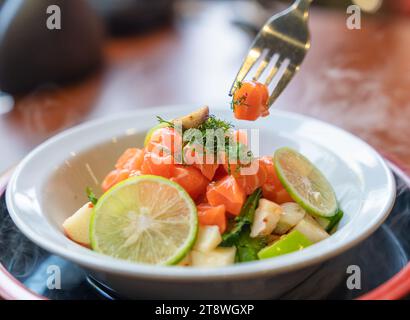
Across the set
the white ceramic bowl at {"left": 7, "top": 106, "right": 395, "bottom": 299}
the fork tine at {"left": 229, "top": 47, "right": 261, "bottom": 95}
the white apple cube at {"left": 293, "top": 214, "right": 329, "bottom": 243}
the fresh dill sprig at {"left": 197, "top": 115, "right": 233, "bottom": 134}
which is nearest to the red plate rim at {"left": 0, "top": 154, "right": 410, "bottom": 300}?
the white ceramic bowl at {"left": 7, "top": 106, "right": 395, "bottom": 299}

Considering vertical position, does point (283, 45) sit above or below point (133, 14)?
above

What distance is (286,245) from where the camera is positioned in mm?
1038

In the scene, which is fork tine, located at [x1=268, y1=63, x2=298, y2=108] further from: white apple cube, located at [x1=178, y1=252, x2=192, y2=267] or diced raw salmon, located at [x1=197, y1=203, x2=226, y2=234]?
white apple cube, located at [x1=178, y1=252, x2=192, y2=267]

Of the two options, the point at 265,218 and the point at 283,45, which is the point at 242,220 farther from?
the point at 283,45

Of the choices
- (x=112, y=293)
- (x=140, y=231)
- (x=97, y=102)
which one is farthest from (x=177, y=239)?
(x=97, y=102)

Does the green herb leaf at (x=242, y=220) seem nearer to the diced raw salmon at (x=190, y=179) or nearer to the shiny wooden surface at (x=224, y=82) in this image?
the diced raw salmon at (x=190, y=179)

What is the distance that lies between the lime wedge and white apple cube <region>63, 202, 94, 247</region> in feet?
1.17

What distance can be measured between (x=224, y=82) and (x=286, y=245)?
1492 mm

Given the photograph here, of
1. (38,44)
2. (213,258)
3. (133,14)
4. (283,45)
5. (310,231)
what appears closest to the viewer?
(213,258)

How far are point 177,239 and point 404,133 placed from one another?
42.2 inches

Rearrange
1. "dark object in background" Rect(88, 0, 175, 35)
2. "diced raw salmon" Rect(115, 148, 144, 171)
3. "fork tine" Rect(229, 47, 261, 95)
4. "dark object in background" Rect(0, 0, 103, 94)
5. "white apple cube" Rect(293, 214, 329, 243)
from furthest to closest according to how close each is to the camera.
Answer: "dark object in background" Rect(88, 0, 175, 35)
"dark object in background" Rect(0, 0, 103, 94)
"fork tine" Rect(229, 47, 261, 95)
"diced raw salmon" Rect(115, 148, 144, 171)
"white apple cube" Rect(293, 214, 329, 243)

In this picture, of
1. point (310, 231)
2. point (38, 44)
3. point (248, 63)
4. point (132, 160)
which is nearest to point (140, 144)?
point (132, 160)

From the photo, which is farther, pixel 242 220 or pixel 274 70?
pixel 274 70

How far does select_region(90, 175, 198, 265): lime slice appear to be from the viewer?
100 cm
